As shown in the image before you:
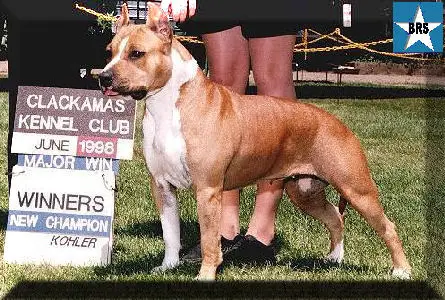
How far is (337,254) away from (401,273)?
43 cm

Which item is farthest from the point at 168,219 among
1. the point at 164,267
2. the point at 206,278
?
the point at 206,278

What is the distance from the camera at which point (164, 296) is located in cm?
354

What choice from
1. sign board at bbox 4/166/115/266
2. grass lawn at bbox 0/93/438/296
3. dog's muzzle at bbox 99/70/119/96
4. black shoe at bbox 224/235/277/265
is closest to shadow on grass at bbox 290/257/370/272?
grass lawn at bbox 0/93/438/296

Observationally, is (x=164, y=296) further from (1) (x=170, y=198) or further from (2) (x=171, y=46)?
(2) (x=171, y=46)

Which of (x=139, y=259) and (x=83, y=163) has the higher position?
(x=83, y=163)

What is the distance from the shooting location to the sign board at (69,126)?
4.06 m

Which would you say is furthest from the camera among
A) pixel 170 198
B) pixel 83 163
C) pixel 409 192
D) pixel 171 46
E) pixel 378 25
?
pixel 378 25

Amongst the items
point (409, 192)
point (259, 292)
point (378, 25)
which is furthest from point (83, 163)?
point (378, 25)

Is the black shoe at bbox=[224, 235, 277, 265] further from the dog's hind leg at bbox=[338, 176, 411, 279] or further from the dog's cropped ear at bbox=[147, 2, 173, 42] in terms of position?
the dog's cropped ear at bbox=[147, 2, 173, 42]

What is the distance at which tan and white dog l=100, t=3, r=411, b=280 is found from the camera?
3438mm

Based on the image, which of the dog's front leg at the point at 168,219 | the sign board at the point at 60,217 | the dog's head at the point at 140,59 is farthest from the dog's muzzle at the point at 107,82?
the sign board at the point at 60,217

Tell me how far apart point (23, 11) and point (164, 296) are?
204 cm

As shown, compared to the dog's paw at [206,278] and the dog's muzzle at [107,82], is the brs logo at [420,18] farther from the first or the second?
the dog's muzzle at [107,82]

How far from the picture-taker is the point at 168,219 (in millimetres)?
3838
